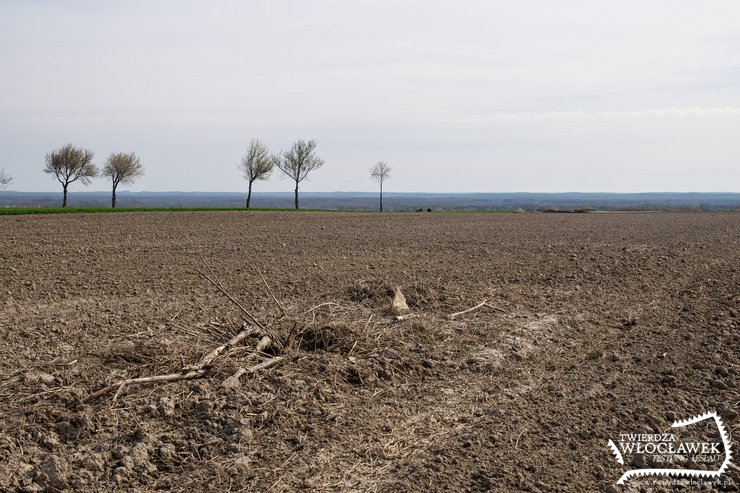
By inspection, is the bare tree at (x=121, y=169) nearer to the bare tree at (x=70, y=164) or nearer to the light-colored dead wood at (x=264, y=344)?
the bare tree at (x=70, y=164)

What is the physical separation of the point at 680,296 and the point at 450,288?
12.8 ft

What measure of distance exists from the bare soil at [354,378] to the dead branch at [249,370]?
0.28 feet

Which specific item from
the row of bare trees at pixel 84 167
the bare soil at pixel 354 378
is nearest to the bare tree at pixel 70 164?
the row of bare trees at pixel 84 167

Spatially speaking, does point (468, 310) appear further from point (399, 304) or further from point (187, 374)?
point (187, 374)

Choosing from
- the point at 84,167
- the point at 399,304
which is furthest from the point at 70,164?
the point at 399,304

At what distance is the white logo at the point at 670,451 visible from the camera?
5.11 m

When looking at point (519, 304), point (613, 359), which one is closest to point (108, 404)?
point (613, 359)

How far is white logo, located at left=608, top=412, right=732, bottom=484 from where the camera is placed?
511 cm

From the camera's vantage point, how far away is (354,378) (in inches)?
274

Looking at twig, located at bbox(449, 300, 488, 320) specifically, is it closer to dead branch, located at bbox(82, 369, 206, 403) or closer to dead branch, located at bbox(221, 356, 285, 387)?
dead branch, located at bbox(221, 356, 285, 387)

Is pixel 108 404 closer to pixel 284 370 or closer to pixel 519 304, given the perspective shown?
pixel 284 370

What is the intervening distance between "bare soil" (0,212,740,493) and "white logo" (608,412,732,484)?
0.35 ft

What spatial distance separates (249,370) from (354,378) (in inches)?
39.3

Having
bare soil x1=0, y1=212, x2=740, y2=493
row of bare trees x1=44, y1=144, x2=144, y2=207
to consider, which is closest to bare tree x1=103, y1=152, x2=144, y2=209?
row of bare trees x1=44, y1=144, x2=144, y2=207
